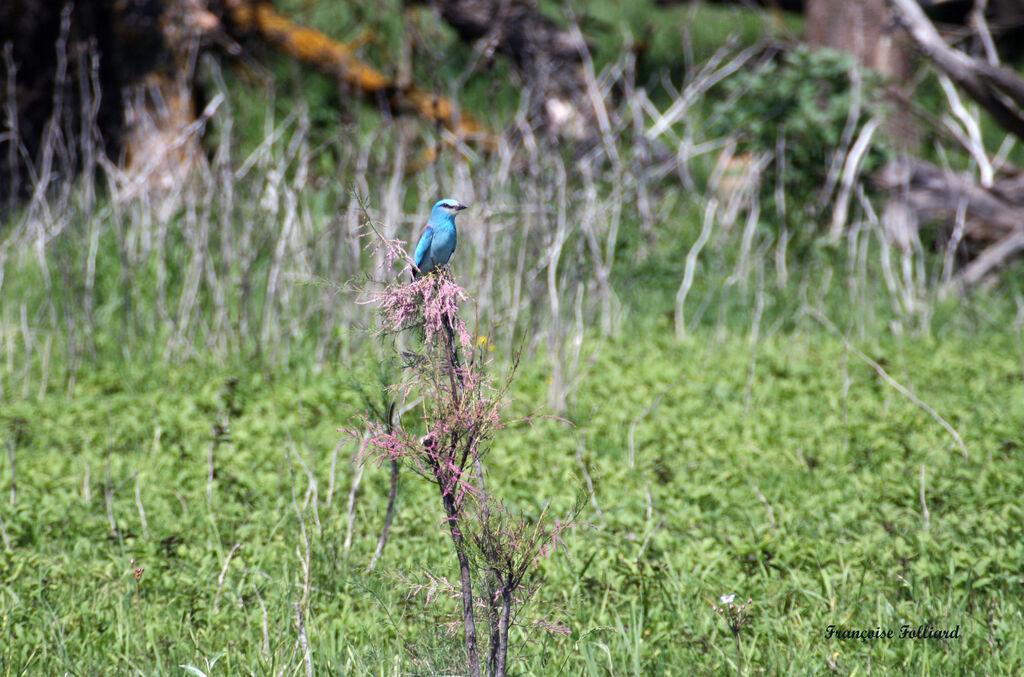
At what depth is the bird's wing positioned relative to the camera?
1.83 m

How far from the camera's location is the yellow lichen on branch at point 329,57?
24.1 feet

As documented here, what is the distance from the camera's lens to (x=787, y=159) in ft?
20.3

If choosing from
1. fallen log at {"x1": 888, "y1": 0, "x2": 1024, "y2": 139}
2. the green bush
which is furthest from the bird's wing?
the green bush

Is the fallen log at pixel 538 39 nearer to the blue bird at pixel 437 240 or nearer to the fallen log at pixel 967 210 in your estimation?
the fallen log at pixel 967 210

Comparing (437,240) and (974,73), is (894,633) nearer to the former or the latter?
(437,240)

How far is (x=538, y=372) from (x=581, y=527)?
1.37 m

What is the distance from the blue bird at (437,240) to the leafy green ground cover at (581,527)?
726 mm

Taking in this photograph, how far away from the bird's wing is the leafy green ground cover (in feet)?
2.39

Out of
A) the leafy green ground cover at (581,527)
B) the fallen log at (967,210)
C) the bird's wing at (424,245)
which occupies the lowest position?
the leafy green ground cover at (581,527)

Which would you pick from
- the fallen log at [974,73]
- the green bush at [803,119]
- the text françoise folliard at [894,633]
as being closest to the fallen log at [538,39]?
the green bush at [803,119]

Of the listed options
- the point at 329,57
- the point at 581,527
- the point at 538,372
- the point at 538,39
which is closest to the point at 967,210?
the point at 538,39

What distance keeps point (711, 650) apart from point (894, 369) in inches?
96.8

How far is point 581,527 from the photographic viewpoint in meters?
2.95

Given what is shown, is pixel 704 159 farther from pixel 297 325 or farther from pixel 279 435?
pixel 279 435
